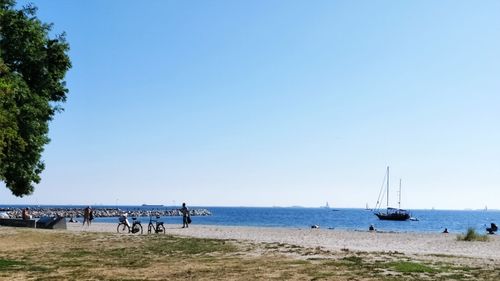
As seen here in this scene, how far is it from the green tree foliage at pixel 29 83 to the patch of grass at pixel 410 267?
14.7 meters

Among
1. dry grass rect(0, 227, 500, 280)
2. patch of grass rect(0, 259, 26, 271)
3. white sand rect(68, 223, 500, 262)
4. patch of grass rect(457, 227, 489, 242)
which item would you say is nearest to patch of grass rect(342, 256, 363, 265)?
dry grass rect(0, 227, 500, 280)

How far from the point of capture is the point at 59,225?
133 feet

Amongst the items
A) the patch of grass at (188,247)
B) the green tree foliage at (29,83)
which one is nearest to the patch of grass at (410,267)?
the patch of grass at (188,247)

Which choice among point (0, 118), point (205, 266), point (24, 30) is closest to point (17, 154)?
point (24, 30)

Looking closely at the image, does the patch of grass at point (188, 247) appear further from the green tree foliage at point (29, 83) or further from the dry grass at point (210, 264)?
the green tree foliage at point (29, 83)

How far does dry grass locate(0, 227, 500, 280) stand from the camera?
50.9ft

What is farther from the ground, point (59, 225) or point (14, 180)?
point (14, 180)

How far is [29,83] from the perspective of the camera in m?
25.9

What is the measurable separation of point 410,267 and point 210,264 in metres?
6.48

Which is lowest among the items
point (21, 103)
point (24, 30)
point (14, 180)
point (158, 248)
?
point (158, 248)

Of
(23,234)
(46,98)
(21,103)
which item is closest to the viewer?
(21,103)

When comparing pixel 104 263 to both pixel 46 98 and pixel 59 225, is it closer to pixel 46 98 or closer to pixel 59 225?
pixel 46 98

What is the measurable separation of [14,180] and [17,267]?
11084mm

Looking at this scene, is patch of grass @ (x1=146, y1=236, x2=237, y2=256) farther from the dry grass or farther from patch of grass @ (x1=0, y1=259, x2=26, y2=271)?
patch of grass @ (x1=0, y1=259, x2=26, y2=271)
